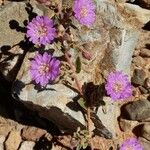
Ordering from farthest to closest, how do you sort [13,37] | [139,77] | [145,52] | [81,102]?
[145,52] → [139,77] → [13,37] → [81,102]

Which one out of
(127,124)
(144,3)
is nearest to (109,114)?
(127,124)

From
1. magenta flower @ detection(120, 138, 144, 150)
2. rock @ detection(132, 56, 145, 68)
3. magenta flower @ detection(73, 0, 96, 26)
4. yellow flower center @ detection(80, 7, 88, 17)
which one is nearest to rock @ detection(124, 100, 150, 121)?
magenta flower @ detection(120, 138, 144, 150)

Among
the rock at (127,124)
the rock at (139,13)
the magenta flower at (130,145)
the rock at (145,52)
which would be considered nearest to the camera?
the magenta flower at (130,145)

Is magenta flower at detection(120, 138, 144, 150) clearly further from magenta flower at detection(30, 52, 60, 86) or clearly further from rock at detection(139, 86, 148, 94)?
magenta flower at detection(30, 52, 60, 86)

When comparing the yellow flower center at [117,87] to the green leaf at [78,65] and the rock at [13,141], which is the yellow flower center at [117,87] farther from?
the rock at [13,141]

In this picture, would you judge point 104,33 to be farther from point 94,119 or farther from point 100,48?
point 94,119

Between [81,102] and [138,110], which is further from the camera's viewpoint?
[138,110]

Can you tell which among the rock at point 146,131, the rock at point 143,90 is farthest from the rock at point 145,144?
the rock at point 143,90

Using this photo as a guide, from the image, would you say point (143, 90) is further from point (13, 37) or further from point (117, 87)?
point (13, 37)
